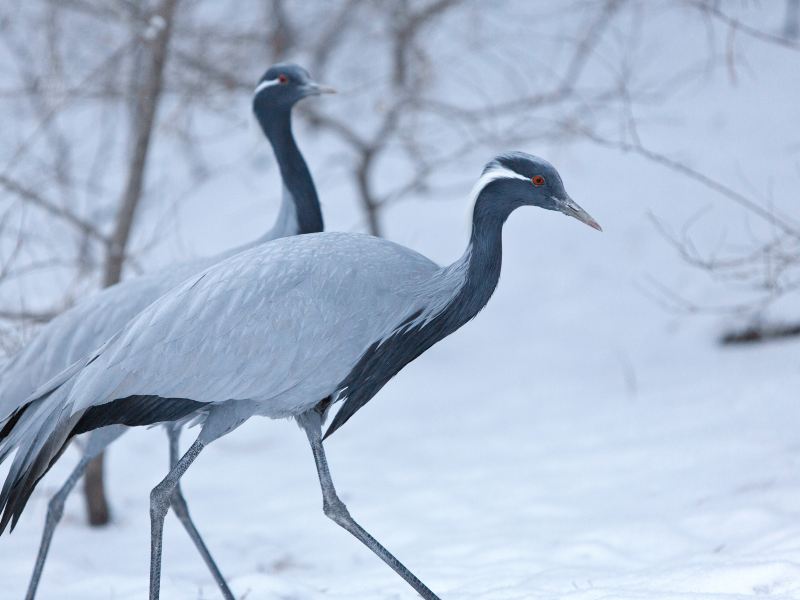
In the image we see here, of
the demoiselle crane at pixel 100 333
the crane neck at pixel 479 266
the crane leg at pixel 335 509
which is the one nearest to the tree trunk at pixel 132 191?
the demoiselle crane at pixel 100 333

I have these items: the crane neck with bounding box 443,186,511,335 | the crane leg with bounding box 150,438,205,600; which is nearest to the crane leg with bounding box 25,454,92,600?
the crane leg with bounding box 150,438,205,600

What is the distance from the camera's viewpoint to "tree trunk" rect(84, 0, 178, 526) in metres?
5.79

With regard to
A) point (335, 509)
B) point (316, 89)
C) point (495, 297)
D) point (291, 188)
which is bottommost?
point (335, 509)

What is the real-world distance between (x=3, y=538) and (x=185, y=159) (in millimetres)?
7018

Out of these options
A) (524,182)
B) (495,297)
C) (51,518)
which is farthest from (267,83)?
(495,297)

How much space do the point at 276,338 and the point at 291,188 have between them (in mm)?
1455

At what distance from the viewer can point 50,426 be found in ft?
11.0

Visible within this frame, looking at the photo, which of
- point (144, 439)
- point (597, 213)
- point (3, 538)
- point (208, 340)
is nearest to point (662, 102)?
point (597, 213)

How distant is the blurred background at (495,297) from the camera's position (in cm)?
487

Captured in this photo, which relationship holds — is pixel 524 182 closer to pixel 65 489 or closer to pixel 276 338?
pixel 276 338

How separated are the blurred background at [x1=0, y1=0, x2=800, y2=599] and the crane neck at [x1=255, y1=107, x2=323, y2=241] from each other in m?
0.36

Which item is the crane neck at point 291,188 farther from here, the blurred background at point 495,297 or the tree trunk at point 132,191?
the tree trunk at point 132,191

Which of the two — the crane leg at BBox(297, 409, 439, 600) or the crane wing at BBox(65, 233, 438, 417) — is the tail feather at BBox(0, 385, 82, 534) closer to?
the crane wing at BBox(65, 233, 438, 417)

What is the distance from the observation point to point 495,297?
371 inches
